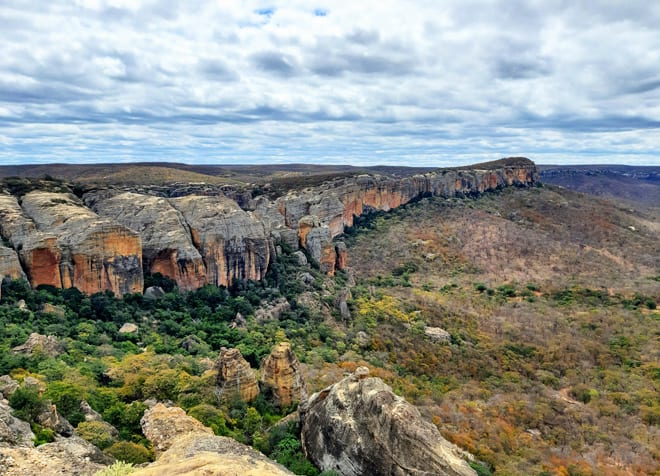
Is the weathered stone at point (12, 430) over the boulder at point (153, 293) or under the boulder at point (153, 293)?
over

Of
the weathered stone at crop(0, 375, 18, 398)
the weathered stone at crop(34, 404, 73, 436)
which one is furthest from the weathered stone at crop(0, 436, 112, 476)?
the weathered stone at crop(0, 375, 18, 398)

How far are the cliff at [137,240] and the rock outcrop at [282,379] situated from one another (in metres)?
18.3

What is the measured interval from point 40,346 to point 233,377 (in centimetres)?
1225

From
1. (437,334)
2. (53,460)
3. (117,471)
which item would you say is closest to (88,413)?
(53,460)

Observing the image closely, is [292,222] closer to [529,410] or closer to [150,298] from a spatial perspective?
[150,298]

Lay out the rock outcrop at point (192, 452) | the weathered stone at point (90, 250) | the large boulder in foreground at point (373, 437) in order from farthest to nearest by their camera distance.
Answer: the weathered stone at point (90, 250) < the large boulder in foreground at point (373, 437) < the rock outcrop at point (192, 452)

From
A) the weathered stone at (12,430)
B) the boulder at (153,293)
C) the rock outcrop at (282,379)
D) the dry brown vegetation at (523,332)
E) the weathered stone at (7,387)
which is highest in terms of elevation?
the weathered stone at (12,430)

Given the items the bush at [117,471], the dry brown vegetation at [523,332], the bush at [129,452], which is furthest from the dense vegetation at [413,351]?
the bush at [117,471]

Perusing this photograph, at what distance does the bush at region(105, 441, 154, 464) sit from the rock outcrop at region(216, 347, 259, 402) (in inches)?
281

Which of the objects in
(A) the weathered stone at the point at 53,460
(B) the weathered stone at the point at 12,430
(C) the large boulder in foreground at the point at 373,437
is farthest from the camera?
(C) the large boulder in foreground at the point at 373,437

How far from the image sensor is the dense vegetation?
24.5m

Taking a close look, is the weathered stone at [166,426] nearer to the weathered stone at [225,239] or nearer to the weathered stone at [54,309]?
the weathered stone at [54,309]

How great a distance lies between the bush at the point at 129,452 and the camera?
57.9 feet

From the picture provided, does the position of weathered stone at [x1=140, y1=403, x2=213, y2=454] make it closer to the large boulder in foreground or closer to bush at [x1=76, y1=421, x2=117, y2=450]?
bush at [x1=76, y1=421, x2=117, y2=450]
